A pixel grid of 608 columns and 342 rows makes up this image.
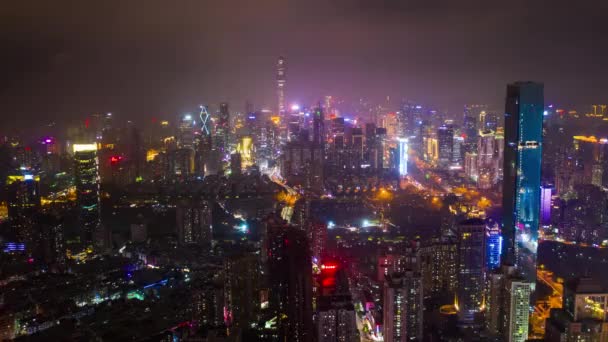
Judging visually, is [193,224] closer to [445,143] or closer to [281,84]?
[281,84]

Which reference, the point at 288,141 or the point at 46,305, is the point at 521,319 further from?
the point at 288,141

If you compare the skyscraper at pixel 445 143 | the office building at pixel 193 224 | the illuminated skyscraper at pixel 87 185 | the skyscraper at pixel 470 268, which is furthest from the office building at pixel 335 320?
the skyscraper at pixel 445 143

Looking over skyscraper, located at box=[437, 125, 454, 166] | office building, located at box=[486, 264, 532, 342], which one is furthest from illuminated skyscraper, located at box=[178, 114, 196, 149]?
office building, located at box=[486, 264, 532, 342]

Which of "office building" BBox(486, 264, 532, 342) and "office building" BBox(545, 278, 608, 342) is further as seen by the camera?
"office building" BBox(486, 264, 532, 342)

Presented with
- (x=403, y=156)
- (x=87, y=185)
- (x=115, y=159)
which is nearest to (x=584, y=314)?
(x=87, y=185)

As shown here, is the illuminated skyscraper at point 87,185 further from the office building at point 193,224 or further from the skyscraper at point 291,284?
the skyscraper at point 291,284

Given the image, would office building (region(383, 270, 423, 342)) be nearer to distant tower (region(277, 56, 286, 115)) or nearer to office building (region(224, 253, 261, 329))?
office building (region(224, 253, 261, 329))
